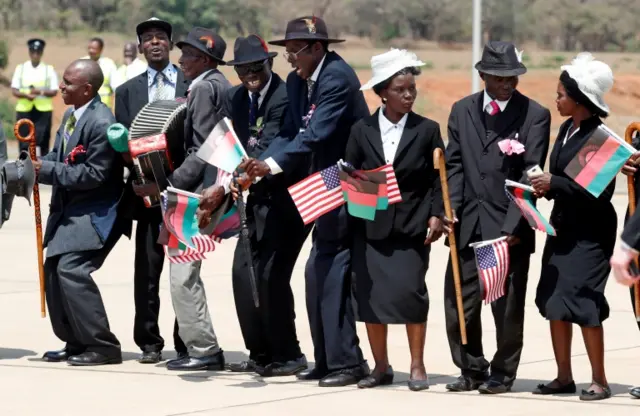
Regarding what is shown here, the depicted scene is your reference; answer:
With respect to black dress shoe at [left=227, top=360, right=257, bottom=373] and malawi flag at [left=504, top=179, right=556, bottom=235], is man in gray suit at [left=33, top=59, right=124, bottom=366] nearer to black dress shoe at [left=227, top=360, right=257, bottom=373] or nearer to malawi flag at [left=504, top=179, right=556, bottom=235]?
black dress shoe at [left=227, top=360, right=257, bottom=373]

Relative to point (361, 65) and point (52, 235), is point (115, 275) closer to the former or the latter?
point (52, 235)

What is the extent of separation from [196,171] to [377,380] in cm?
170

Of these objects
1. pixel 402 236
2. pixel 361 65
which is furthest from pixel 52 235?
pixel 361 65

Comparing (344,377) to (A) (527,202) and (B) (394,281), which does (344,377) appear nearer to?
(B) (394,281)

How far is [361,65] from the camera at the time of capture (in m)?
54.1

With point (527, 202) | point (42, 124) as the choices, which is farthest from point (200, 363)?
point (42, 124)

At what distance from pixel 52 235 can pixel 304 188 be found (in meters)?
1.89

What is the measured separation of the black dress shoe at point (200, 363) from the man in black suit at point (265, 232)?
0.22 m

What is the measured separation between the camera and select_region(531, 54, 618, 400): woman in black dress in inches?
328

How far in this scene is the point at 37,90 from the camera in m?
24.4

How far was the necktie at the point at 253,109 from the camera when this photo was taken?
372 inches

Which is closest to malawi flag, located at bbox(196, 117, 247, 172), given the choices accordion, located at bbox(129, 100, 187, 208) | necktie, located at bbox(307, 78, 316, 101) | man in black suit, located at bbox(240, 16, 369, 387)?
man in black suit, located at bbox(240, 16, 369, 387)

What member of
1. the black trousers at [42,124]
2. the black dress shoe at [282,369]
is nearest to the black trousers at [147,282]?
the black dress shoe at [282,369]

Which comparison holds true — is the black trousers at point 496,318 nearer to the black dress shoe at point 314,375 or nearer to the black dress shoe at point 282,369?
the black dress shoe at point 314,375
